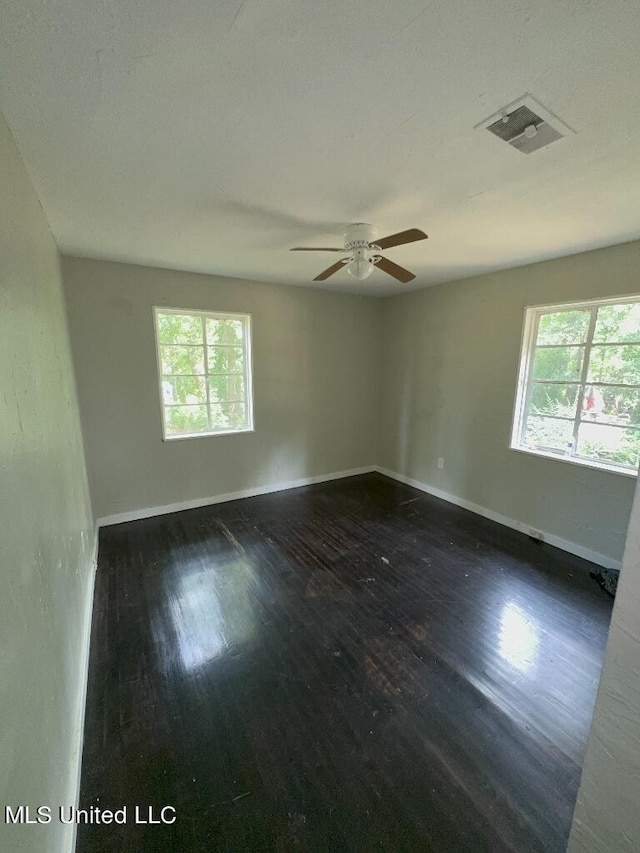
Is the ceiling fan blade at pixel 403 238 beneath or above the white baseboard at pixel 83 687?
above

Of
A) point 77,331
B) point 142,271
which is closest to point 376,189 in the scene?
point 142,271

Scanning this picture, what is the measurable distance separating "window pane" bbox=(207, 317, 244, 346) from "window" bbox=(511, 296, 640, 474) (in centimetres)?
284

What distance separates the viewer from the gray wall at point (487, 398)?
104 inches

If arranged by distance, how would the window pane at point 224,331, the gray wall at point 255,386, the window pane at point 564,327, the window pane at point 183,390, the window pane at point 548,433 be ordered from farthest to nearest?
the window pane at point 224,331 → the window pane at point 183,390 → the gray wall at point 255,386 → the window pane at point 548,433 → the window pane at point 564,327

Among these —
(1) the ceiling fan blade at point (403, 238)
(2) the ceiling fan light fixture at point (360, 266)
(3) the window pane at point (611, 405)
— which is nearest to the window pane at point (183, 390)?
(2) the ceiling fan light fixture at point (360, 266)

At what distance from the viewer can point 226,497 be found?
3.88m

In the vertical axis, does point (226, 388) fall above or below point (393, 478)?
above

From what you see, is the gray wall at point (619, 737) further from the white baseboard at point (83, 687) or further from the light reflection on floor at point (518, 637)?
the white baseboard at point (83, 687)

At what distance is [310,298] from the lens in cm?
408

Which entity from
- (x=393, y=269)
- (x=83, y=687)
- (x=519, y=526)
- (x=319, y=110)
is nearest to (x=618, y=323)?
(x=393, y=269)

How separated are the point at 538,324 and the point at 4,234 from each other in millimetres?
3599

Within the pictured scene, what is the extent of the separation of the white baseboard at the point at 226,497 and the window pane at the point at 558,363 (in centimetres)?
253

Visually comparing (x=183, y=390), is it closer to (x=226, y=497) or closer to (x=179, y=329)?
(x=179, y=329)

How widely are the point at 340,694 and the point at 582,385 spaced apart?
9.32ft
